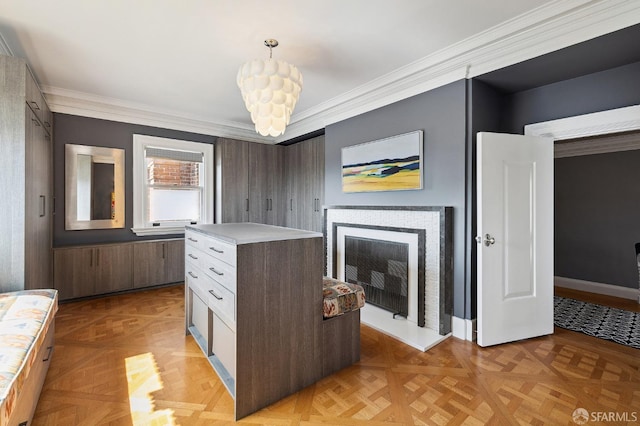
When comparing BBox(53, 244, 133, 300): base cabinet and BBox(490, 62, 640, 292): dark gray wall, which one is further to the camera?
BBox(53, 244, 133, 300): base cabinet

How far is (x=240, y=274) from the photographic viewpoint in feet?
5.50

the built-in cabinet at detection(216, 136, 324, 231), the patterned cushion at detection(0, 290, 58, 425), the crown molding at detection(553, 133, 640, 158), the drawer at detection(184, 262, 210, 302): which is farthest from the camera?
the built-in cabinet at detection(216, 136, 324, 231)

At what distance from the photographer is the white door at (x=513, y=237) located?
8.46 ft

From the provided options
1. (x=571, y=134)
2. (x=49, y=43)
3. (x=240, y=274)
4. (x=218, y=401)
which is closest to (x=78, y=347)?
(x=218, y=401)

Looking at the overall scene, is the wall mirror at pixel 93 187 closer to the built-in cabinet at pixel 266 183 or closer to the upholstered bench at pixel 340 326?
the built-in cabinet at pixel 266 183

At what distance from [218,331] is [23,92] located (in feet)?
7.54

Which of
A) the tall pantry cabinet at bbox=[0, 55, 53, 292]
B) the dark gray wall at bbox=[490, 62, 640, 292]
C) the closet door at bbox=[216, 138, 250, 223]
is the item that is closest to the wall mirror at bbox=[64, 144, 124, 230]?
the closet door at bbox=[216, 138, 250, 223]

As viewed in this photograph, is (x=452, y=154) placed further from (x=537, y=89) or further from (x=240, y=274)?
(x=240, y=274)

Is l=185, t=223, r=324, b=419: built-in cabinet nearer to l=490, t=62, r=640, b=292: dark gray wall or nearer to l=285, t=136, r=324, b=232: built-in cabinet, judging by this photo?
l=490, t=62, r=640, b=292: dark gray wall

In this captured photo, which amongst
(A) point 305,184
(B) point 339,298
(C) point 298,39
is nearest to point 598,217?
(A) point 305,184

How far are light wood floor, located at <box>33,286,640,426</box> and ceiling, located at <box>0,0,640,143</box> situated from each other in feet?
7.75

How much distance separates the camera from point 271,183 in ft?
17.6

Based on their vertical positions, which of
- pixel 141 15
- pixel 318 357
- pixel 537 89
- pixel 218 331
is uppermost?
pixel 141 15

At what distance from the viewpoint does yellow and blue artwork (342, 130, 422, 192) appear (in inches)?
122
